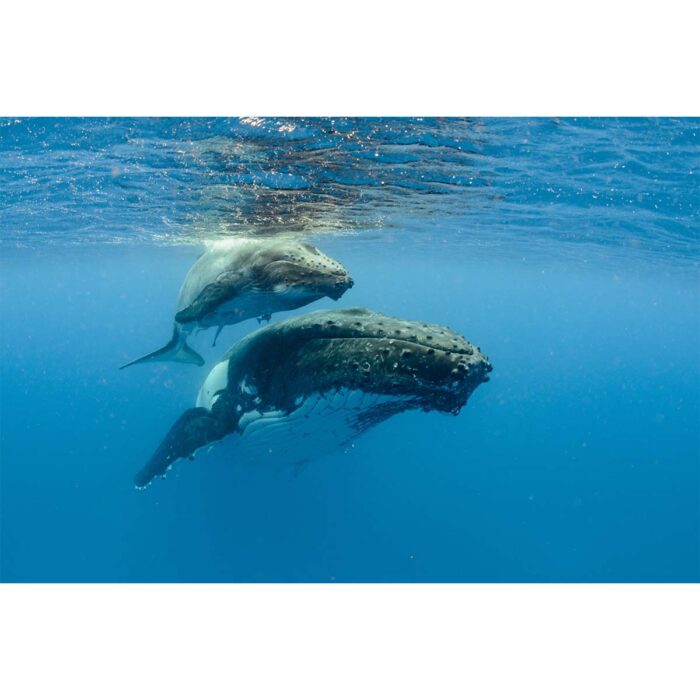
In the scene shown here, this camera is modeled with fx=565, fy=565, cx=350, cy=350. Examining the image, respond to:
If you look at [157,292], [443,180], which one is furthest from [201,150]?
[157,292]

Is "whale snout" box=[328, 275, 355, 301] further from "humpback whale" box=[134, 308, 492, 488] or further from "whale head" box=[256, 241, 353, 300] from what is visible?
"humpback whale" box=[134, 308, 492, 488]

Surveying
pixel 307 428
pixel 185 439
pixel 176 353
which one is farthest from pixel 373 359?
pixel 176 353

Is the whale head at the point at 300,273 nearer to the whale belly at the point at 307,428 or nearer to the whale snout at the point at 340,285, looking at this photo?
the whale snout at the point at 340,285

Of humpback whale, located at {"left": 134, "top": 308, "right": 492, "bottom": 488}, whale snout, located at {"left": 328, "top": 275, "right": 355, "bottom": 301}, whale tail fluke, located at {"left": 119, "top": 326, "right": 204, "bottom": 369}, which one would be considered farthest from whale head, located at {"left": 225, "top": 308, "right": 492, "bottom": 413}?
whale tail fluke, located at {"left": 119, "top": 326, "right": 204, "bottom": 369}

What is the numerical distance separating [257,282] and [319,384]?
2847 mm

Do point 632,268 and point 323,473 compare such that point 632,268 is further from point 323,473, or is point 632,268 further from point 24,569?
point 24,569

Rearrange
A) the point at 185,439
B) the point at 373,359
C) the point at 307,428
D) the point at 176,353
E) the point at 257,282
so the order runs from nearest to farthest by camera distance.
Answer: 1. the point at 373,359
2. the point at 307,428
3. the point at 257,282
4. the point at 185,439
5. the point at 176,353

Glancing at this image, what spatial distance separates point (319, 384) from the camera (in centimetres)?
788

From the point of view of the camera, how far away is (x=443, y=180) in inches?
625

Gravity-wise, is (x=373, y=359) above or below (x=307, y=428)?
above

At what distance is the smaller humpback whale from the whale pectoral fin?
1.93 metres

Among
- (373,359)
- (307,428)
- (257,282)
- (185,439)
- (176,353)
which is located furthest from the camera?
(176,353)

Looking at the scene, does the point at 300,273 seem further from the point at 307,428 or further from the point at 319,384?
the point at 307,428

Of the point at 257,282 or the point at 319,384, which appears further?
the point at 257,282
